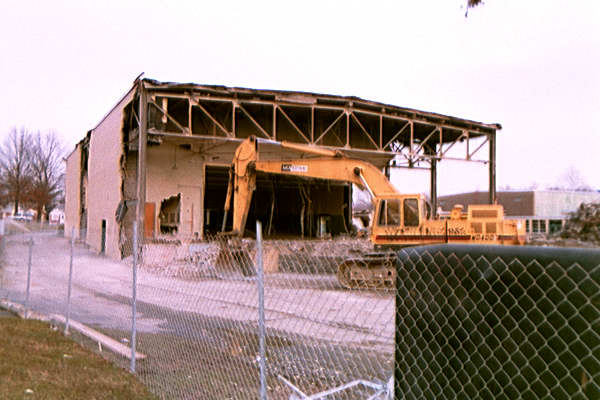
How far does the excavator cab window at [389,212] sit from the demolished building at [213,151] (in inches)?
371

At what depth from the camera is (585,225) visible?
17.1 meters

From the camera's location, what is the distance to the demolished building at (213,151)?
22.9m

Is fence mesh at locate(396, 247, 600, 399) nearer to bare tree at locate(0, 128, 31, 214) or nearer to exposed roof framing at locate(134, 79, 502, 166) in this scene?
exposed roof framing at locate(134, 79, 502, 166)

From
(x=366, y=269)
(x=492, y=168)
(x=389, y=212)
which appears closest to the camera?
(x=366, y=269)

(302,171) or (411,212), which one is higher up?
(302,171)

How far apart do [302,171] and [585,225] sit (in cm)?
957

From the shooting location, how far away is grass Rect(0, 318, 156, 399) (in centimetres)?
543

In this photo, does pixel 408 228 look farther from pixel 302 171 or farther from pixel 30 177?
pixel 30 177

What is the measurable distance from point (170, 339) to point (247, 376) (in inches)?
93.8

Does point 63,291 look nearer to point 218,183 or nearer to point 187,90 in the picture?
point 187,90

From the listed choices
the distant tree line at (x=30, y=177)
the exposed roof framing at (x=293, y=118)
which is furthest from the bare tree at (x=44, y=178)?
the exposed roof framing at (x=293, y=118)

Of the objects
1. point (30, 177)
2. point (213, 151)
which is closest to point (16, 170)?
point (30, 177)

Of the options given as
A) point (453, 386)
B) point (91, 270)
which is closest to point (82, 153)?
point (91, 270)

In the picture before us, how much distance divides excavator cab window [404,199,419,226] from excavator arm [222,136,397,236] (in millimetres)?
1062
